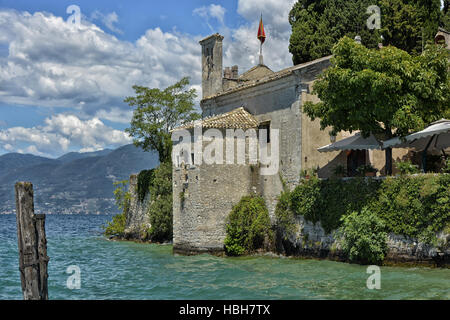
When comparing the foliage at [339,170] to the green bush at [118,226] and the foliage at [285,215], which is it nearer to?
the foliage at [285,215]

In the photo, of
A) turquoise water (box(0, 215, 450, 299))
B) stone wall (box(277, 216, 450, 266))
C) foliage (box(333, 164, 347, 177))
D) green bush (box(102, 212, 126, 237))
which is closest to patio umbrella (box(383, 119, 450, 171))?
Result: foliage (box(333, 164, 347, 177))

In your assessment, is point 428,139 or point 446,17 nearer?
point 428,139

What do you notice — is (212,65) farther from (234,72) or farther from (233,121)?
(233,121)

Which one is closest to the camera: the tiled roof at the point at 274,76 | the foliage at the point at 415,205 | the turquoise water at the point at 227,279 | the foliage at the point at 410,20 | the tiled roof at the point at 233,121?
the turquoise water at the point at 227,279

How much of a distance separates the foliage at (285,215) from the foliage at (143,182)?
13.3m

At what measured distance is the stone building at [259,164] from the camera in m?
26.6

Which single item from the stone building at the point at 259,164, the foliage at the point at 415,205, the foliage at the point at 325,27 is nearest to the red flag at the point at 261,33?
the foliage at the point at 325,27

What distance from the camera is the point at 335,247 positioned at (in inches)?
928

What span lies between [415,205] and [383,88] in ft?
15.4

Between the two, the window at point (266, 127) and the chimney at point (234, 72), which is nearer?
the window at point (266, 127)

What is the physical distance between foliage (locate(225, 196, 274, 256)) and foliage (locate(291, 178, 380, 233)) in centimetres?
197

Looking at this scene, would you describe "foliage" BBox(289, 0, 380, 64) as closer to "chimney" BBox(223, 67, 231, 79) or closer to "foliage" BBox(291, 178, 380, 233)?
"chimney" BBox(223, 67, 231, 79)

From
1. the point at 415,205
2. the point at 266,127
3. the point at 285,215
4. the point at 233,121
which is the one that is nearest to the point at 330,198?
the point at 285,215
